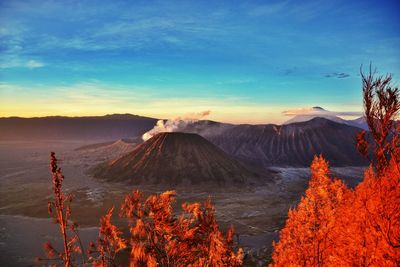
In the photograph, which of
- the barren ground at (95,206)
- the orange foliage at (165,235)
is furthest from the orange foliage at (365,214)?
the barren ground at (95,206)

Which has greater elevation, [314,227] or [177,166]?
[314,227]

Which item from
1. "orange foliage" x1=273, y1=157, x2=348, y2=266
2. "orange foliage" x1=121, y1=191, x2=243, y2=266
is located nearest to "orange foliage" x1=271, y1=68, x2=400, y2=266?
"orange foliage" x1=273, y1=157, x2=348, y2=266

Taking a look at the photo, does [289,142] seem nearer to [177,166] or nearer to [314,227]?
[177,166]

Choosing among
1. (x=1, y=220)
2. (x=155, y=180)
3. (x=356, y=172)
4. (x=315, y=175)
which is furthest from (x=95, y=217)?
(x=356, y=172)

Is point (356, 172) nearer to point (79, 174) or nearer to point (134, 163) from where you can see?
point (134, 163)

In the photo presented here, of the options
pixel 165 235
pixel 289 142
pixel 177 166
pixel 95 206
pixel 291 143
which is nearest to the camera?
pixel 165 235

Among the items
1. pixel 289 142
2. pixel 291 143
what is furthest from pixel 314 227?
pixel 289 142
